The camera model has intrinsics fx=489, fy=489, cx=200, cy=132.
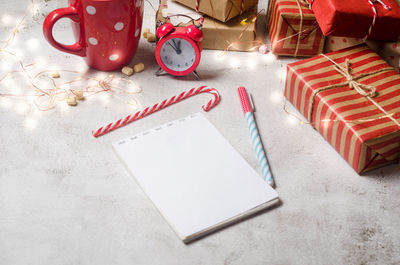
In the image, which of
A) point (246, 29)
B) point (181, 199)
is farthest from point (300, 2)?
point (181, 199)

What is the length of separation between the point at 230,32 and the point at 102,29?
1.14 ft

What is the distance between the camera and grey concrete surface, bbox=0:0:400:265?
87cm

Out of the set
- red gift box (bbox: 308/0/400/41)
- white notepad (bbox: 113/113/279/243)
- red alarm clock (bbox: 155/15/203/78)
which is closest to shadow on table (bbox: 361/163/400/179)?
white notepad (bbox: 113/113/279/243)

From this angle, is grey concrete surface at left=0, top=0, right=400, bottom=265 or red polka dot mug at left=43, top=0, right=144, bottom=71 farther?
red polka dot mug at left=43, top=0, right=144, bottom=71

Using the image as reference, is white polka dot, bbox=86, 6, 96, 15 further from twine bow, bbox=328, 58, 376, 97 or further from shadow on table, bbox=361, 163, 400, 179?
shadow on table, bbox=361, 163, 400, 179

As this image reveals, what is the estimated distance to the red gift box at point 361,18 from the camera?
1.11m

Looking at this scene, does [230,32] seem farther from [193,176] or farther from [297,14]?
[193,176]

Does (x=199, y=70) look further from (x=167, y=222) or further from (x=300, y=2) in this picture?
(x=167, y=222)

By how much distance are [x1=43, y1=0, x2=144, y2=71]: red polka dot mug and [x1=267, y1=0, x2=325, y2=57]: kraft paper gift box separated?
36 cm

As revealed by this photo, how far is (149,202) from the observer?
0.95 metres

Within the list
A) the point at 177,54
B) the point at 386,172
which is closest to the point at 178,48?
the point at 177,54

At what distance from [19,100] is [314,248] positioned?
75cm

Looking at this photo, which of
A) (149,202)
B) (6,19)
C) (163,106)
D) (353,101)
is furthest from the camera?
(6,19)

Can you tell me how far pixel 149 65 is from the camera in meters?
1.28
